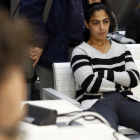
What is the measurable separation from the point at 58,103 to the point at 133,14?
9.90 feet

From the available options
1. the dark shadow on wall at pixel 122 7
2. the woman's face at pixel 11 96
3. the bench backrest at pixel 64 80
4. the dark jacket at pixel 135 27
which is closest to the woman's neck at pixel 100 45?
the bench backrest at pixel 64 80

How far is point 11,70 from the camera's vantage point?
0.38 meters

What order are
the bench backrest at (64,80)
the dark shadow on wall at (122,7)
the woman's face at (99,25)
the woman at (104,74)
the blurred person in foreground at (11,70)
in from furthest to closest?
1. the dark shadow on wall at (122,7)
2. the bench backrest at (64,80)
3. the woman's face at (99,25)
4. the woman at (104,74)
5. the blurred person in foreground at (11,70)

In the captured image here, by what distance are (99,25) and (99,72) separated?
0.40m

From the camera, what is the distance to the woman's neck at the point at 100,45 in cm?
249

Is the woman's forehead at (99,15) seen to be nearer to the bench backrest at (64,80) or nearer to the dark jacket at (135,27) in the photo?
the bench backrest at (64,80)

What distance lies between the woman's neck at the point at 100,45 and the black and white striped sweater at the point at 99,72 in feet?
0.15

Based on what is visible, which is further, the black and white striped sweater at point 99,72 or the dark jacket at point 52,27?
the dark jacket at point 52,27

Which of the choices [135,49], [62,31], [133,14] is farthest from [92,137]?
[133,14]

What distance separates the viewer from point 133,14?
162 inches

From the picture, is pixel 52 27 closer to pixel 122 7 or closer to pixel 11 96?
pixel 11 96

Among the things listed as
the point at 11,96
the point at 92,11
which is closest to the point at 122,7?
the point at 92,11

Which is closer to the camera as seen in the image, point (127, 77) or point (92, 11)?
point (127, 77)

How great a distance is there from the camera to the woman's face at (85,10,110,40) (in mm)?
2486
